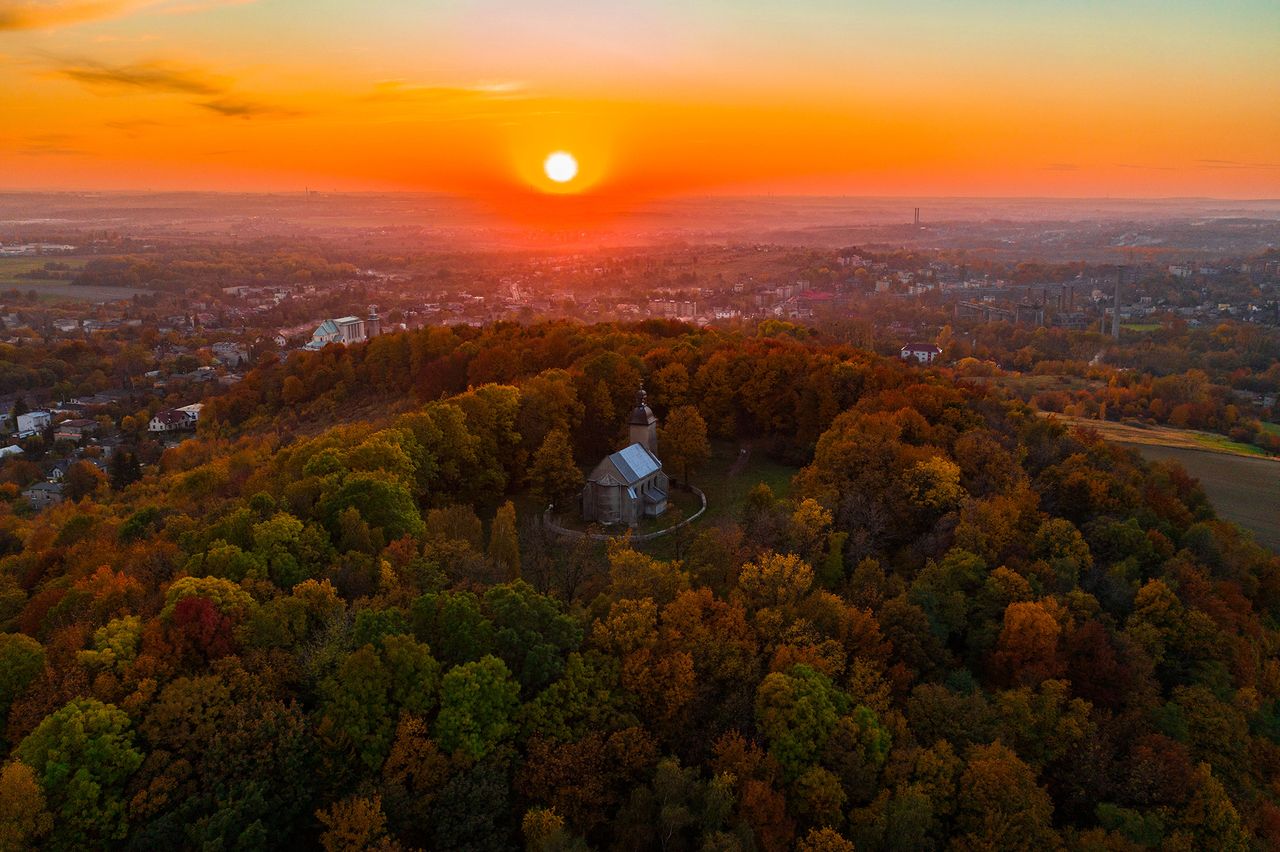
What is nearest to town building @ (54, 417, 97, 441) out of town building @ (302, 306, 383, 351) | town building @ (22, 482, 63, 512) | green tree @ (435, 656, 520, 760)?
town building @ (22, 482, 63, 512)

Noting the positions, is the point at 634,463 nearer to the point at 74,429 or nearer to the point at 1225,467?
the point at 1225,467

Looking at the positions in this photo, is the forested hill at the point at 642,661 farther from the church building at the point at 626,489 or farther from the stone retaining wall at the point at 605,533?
the church building at the point at 626,489

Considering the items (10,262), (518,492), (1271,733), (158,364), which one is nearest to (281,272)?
(10,262)

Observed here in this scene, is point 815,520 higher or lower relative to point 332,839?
higher

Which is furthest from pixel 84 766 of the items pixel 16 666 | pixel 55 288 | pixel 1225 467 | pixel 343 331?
pixel 55 288

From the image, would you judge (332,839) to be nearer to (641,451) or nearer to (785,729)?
(785,729)

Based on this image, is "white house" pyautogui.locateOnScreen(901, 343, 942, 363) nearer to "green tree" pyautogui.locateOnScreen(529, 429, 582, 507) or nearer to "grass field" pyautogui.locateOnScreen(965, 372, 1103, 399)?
"grass field" pyautogui.locateOnScreen(965, 372, 1103, 399)

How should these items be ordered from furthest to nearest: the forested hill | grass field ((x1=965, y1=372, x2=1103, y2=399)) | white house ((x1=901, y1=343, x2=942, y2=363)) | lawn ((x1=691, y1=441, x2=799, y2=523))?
white house ((x1=901, y1=343, x2=942, y2=363)), grass field ((x1=965, y1=372, x2=1103, y2=399)), lawn ((x1=691, y1=441, x2=799, y2=523)), the forested hill
